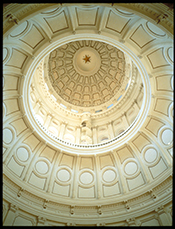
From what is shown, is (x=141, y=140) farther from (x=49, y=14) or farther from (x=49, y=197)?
(x=49, y=14)

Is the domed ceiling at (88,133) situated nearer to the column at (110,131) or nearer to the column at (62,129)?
the column at (62,129)

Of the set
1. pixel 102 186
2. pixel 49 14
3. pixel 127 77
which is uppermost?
pixel 127 77

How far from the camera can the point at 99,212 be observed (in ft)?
57.3

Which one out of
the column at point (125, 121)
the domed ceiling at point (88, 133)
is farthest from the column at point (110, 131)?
the column at point (125, 121)

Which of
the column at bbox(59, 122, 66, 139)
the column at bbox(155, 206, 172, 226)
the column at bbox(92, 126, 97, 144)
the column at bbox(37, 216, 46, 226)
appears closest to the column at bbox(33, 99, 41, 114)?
the column at bbox(59, 122, 66, 139)

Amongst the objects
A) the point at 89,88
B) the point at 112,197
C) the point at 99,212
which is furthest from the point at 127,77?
the point at 99,212

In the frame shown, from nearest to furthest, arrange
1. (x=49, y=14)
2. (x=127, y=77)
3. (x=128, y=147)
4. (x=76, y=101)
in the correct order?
1. (x=49, y=14)
2. (x=128, y=147)
3. (x=127, y=77)
4. (x=76, y=101)

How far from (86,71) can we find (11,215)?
23276mm

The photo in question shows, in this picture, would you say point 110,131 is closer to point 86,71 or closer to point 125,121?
point 125,121

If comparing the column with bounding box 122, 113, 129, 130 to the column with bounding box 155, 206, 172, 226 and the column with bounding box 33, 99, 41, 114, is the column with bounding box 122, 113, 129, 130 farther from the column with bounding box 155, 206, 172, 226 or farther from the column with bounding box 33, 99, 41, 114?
the column with bounding box 33, 99, 41, 114

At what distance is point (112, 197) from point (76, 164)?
17.4 ft

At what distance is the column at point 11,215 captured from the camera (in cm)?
1430

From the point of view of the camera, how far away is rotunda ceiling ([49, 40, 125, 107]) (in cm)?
2805

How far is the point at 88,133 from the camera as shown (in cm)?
2470
